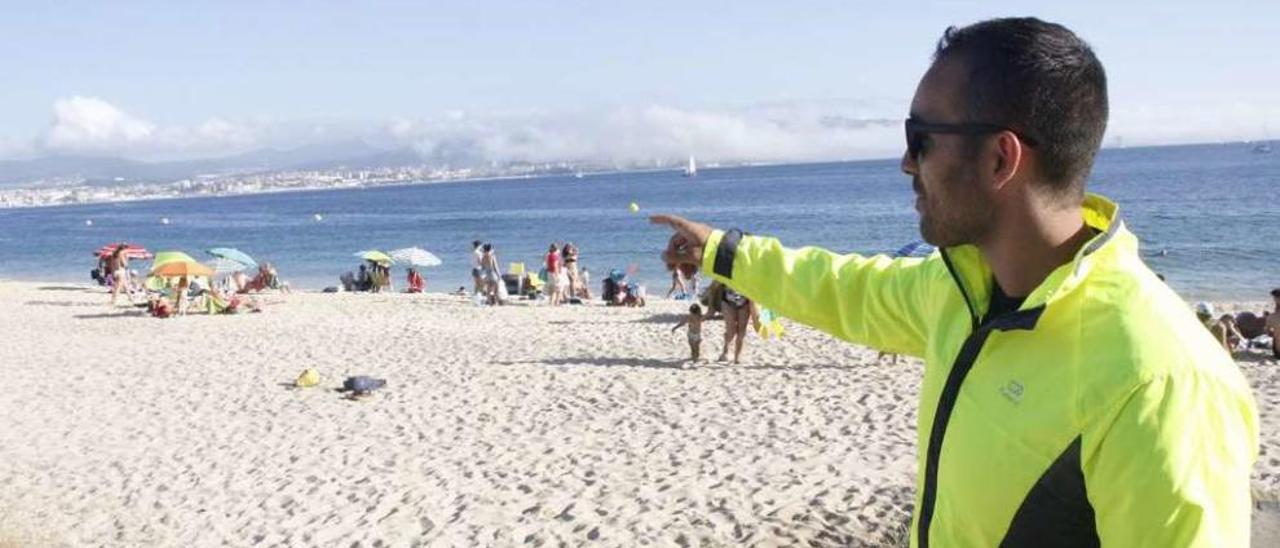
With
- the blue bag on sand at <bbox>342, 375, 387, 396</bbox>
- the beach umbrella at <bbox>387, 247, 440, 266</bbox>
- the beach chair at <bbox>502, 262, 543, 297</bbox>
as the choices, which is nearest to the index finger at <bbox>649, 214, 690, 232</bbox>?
the blue bag on sand at <bbox>342, 375, 387, 396</bbox>

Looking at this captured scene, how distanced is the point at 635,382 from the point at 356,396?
127 inches

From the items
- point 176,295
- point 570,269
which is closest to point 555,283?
point 570,269

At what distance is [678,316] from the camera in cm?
1848

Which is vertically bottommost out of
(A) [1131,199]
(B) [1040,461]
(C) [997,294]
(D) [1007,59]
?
(A) [1131,199]

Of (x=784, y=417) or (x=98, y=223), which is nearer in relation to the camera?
(x=784, y=417)

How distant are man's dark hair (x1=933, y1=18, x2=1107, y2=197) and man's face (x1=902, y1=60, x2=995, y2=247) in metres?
0.04

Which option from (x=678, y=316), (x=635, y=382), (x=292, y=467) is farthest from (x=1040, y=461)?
(x=678, y=316)

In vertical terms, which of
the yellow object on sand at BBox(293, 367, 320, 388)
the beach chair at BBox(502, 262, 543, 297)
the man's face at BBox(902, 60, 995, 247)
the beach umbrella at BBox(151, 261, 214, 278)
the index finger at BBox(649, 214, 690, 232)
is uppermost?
the man's face at BBox(902, 60, 995, 247)

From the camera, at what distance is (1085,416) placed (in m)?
1.33

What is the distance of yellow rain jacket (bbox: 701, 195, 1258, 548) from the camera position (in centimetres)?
125

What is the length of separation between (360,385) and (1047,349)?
37.1 ft

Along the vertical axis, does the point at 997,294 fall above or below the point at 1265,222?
above

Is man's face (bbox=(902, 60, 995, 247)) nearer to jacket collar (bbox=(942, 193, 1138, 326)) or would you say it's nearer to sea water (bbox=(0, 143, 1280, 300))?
jacket collar (bbox=(942, 193, 1138, 326))

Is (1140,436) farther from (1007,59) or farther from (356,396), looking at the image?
(356,396)
